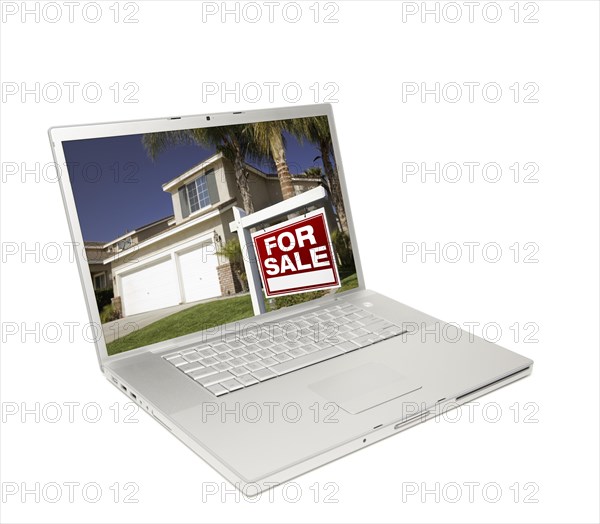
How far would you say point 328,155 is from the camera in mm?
3076

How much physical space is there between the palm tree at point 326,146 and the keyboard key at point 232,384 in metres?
1.16

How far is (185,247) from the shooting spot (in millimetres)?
2631

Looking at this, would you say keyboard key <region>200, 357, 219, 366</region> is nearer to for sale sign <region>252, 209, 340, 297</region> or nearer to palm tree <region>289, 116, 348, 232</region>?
for sale sign <region>252, 209, 340, 297</region>

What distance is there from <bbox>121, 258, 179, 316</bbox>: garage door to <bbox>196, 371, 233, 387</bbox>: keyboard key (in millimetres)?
458

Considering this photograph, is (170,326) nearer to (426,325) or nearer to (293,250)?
(293,250)

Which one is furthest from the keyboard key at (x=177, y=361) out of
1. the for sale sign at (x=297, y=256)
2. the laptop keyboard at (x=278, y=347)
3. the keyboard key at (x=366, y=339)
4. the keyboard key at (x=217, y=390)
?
the keyboard key at (x=366, y=339)

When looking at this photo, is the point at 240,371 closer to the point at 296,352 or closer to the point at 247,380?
the point at 247,380

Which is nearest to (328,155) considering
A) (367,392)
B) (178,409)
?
(367,392)

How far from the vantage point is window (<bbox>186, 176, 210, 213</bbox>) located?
265 centimetres

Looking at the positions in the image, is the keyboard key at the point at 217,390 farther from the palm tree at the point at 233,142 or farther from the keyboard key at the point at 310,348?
the palm tree at the point at 233,142

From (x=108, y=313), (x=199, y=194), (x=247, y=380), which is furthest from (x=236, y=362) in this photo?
(x=199, y=194)

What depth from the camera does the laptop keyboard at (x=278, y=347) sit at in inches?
89.1

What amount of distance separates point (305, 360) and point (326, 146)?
1199 mm

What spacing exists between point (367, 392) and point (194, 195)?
45.3 inches
